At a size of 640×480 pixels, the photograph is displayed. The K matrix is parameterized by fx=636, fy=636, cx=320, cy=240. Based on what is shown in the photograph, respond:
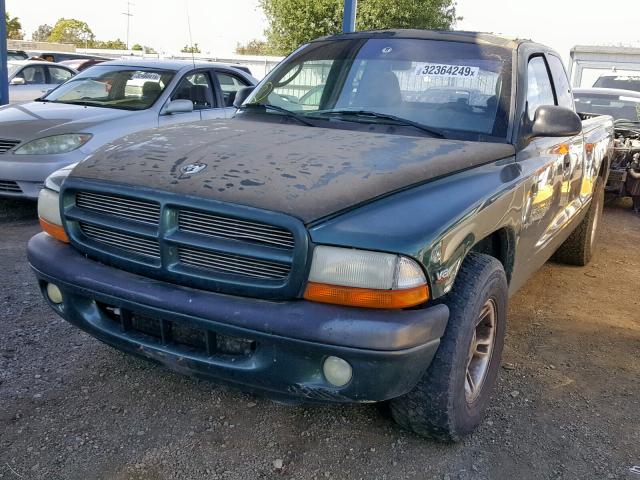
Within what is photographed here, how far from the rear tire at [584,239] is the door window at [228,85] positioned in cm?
420

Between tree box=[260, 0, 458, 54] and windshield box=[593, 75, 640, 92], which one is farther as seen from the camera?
tree box=[260, 0, 458, 54]

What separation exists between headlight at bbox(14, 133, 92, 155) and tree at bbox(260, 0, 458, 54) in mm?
22569

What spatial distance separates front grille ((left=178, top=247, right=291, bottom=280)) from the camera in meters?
2.26

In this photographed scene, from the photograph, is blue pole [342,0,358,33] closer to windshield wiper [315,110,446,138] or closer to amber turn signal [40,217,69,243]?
windshield wiper [315,110,446,138]

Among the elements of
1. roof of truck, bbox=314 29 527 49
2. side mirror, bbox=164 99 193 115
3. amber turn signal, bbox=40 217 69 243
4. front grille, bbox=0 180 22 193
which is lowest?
front grille, bbox=0 180 22 193

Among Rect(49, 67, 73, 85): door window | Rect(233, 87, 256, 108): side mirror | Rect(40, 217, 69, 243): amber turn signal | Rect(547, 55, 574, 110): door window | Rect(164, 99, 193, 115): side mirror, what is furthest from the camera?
Rect(49, 67, 73, 85): door window

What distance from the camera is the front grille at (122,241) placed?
246cm

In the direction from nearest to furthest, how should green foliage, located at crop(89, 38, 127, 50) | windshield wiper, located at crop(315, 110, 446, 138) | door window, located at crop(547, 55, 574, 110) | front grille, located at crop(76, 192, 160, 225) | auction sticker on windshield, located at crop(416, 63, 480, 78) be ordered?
front grille, located at crop(76, 192, 160, 225)
windshield wiper, located at crop(315, 110, 446, 138)
auction sticker on windshield, located at crop(416, 63, 480, 78)
door window, located at crop(547, 55, 574, 110)
green foliage, located at crop(89, 38, 127, 50)

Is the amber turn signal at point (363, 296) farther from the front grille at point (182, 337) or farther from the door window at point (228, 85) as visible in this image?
the door window at point (228, 85)

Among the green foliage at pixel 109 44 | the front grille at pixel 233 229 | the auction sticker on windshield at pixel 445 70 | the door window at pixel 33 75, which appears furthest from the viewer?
the green foliage at pixel 109 44

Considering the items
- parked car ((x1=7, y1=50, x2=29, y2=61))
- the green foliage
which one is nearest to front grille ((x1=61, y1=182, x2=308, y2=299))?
parked car ((x1=7, y1=50, x2=29, y2=61))

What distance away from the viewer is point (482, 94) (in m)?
3.34

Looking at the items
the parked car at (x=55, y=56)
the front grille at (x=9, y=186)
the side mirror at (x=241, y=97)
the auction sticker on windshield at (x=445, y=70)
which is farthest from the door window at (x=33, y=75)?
the auction sticker on windshield at (x=445, y=70)

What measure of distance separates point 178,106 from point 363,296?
4865 mm
